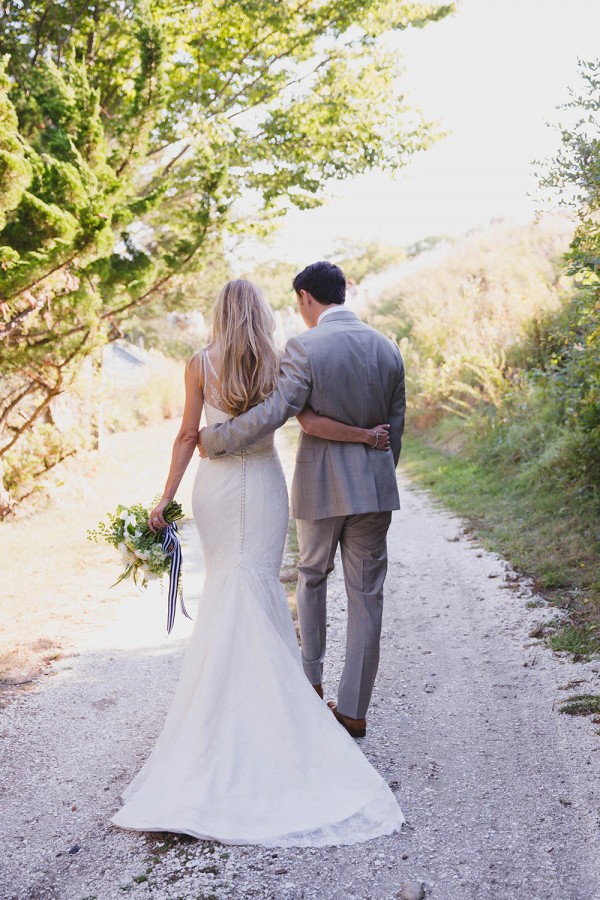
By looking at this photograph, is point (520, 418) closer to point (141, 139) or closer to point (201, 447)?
point (141, 139)

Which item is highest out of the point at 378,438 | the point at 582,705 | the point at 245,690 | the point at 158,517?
the point at 378,438

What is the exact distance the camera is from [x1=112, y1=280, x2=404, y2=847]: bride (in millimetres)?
3061

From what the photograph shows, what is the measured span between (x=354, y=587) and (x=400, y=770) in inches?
32.6

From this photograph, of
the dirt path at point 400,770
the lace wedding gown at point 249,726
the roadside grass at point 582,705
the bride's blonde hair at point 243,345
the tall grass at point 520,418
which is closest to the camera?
the dirt path at point 400,770

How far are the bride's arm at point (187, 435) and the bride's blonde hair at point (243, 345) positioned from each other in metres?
0.15

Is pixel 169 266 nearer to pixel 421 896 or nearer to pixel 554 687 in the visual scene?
pixel 554 687

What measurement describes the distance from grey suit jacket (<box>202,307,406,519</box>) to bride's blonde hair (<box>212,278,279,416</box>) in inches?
3.9

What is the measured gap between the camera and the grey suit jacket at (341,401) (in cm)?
368

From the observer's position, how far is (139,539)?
11.9ft

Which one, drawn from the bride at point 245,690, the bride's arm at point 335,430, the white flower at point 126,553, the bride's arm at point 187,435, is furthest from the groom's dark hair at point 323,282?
the white flower at point 126,553

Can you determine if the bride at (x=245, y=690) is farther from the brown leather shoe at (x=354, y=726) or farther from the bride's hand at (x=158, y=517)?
the brown leather shoe at (x=354, y=726)

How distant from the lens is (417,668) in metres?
4.79

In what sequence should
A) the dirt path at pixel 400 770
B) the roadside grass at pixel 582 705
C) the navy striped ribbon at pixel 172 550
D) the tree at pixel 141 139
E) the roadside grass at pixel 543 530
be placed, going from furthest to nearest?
1. the tree at pixel 141 139
2. the roadside grass at pixel 543 530
3. the roadside grass at pixel 582 705
4. the navy striped ribbon at pixel 172 550
5. the dirt path at pixel 400 770

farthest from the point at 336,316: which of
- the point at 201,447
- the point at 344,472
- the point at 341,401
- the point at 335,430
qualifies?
the point at 201,447
